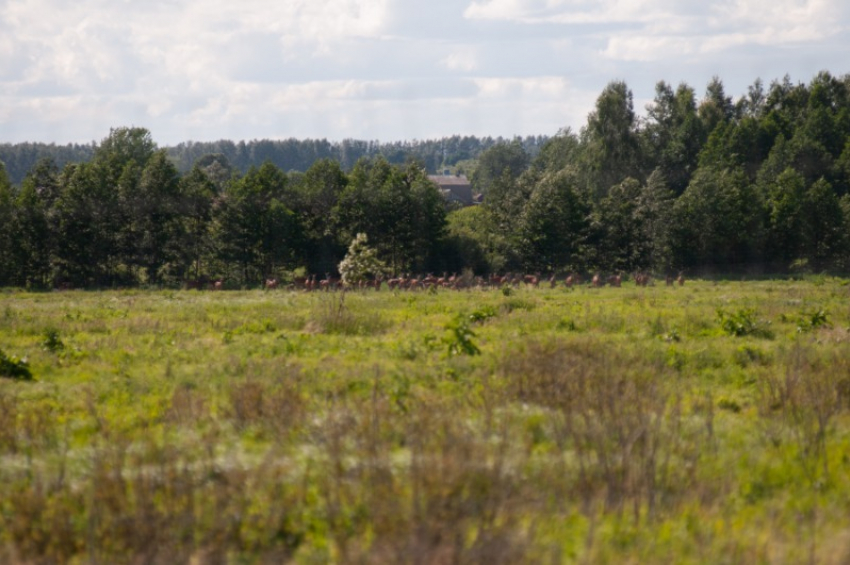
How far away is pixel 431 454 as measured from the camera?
25.5ft

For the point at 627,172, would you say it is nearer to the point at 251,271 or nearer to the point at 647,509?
the point at 251,271

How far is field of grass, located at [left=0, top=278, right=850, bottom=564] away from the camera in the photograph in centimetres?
685

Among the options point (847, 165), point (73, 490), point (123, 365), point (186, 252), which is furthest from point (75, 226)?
point (847, 165)

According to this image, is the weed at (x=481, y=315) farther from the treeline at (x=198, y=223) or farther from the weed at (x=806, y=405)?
the treeline at (x=198, y=223)

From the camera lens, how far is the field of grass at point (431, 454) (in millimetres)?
6852

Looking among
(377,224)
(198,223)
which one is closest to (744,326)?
(377,224)

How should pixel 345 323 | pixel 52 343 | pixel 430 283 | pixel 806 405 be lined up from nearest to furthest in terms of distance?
pixel 806 405 < pixel 52 343 < pixel 345 323 < pixel 430 283

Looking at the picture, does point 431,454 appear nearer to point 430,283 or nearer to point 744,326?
point 744,326

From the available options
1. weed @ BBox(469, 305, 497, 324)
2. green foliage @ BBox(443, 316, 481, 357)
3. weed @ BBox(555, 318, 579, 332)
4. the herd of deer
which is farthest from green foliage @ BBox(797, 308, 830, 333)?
the herd of deer

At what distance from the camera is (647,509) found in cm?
772

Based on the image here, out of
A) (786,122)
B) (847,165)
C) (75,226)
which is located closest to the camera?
(75,226)

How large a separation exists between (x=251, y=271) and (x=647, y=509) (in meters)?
48.5

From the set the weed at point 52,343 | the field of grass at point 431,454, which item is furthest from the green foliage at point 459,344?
the weed at point 52,343

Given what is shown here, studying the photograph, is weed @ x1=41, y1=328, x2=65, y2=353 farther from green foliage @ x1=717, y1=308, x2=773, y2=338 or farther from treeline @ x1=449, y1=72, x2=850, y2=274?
treeline @ x1=449, y1=72, x2=850, y2=274
